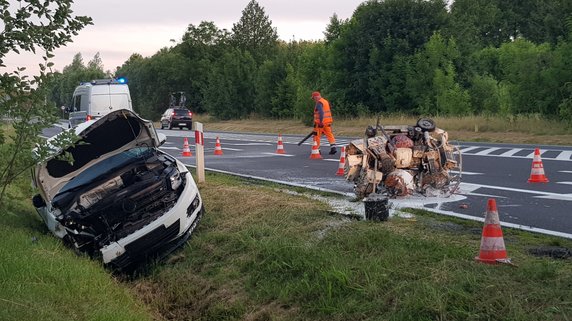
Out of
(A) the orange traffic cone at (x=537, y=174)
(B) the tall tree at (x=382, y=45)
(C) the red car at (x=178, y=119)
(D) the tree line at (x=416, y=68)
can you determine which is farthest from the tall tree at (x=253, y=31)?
(A) the orange traffic cone at (x=537, y=174)

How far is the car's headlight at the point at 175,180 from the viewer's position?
7.92 meters

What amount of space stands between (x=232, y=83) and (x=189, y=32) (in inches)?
799

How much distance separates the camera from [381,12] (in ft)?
120

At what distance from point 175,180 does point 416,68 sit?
28.1 metres

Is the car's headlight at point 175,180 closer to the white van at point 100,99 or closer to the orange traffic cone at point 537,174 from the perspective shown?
the orange traffic cone at point 537,174

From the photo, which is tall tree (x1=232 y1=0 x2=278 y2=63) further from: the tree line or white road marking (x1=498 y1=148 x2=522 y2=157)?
white road marking (x1=498 y1=148 x2=522 y2=157)

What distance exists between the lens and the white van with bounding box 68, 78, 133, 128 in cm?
2461

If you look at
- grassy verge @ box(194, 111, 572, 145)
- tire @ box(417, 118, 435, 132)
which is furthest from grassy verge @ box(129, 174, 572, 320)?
grassy verge @ box(194, 111, 572, 145)

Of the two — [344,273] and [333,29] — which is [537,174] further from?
[333,29]

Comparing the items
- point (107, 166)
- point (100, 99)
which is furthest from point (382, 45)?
point (107, 166)

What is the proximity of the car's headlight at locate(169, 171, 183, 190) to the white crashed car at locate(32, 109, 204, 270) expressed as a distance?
0.01 m

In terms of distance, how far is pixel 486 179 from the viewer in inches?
486

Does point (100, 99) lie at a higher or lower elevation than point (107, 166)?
higher

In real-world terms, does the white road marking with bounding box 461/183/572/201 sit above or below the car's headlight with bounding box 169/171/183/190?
below
